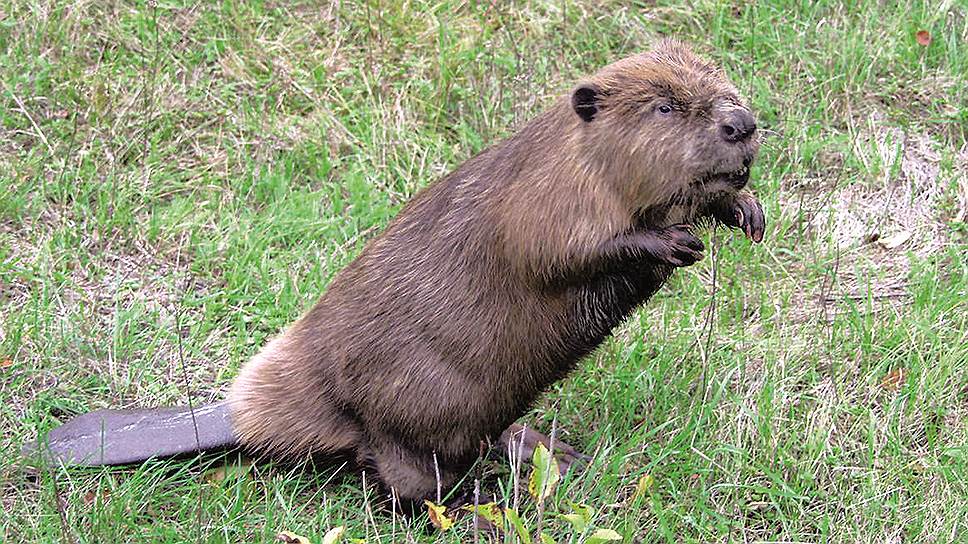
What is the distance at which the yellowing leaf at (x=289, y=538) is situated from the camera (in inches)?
107

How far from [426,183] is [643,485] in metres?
1.61

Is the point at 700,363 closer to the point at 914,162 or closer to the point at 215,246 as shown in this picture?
the point at 914,162

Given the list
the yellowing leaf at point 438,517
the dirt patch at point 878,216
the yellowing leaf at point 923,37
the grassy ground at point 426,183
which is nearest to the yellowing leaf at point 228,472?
the grassy ground at point 426,183

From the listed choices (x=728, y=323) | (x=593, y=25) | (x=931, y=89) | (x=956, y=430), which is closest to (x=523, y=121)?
(x=593, y=25)

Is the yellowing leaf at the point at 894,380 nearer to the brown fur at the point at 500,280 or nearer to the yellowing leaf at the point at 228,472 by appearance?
the brown fur at the point at 500,280

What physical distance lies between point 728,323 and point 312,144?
1572mm

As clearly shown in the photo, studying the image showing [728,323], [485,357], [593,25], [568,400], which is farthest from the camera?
[593,25]

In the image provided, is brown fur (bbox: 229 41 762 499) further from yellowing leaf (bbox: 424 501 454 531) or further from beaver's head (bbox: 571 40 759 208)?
yellowing leaf (bbox: 424 501 454 531)

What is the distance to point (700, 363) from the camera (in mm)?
3639

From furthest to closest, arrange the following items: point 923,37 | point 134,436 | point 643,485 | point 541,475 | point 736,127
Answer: point 923,37 → point 134,436 → point 643,485 → point 736,127 → point 541,475

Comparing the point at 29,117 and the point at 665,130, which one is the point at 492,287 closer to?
the point at 665,130

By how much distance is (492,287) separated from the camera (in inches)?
118

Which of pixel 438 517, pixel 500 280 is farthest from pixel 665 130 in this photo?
pixel 438 517

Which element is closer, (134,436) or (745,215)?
(745,215)
